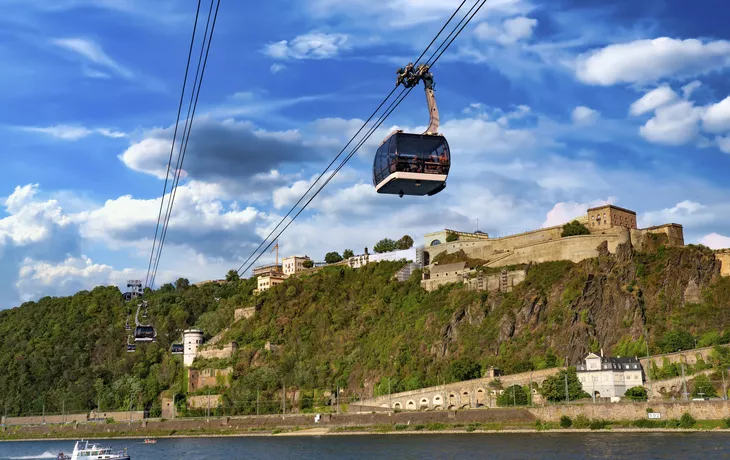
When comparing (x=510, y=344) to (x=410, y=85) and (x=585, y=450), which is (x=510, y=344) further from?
(x=410, y=85)

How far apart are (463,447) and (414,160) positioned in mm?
42702

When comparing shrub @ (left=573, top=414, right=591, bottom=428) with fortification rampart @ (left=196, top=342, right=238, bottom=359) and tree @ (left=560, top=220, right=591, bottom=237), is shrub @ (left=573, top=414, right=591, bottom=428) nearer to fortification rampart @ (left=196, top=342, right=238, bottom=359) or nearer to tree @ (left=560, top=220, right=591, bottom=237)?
tree @ (left=560, top=220, right=591, bottom=237)

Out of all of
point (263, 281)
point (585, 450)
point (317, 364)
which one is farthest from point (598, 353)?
point (263, 281)

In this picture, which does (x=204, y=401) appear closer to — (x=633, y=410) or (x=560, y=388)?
(x=560, y=388)

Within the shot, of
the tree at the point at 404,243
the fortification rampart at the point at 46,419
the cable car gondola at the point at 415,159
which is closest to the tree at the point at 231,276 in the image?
the tree at the point at 404,243

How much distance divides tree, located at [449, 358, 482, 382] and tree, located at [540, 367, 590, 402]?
1100cm

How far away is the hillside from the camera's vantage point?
89562 mm

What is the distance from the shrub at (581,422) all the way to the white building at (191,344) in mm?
70783

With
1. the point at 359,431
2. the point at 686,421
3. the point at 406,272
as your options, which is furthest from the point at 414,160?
the point at 406,272

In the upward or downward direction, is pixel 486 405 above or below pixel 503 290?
below

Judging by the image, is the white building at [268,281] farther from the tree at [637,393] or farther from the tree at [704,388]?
the tree at [704,388]

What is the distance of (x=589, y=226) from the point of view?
371 feet

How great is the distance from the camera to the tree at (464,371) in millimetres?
90062

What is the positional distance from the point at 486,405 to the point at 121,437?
54212 millimetres
